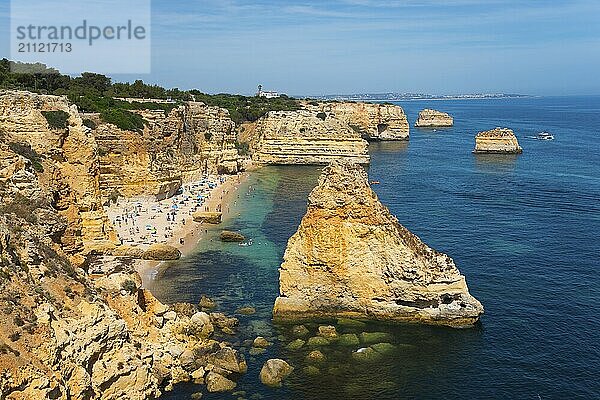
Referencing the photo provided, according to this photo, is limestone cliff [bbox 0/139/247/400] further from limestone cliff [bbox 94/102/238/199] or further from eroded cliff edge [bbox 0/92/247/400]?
limestone cliff [bbox 94/102/238/199]

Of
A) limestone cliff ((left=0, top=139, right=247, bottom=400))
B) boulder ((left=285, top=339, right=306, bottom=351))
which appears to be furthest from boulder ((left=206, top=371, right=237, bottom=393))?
boulder ((left=285, top=339, right=306, bottom=351))

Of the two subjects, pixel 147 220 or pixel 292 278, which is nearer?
pixel 292 278

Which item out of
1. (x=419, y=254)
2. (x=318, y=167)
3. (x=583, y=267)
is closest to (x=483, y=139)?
(x=318, y=167)

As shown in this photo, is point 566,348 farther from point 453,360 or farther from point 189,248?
point 189,248

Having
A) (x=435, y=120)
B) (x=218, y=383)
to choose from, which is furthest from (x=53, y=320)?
(x=435, y=120)

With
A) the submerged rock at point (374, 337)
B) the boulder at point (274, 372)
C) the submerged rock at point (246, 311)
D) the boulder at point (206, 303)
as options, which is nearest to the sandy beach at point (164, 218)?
the boulder at point (206, 303)
